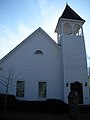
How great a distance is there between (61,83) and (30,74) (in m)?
3.73

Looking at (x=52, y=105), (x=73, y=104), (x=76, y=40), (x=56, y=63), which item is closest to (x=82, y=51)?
(x=76, y=40)

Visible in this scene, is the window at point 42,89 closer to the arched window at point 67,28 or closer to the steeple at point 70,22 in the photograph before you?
the steeple at point 70,22

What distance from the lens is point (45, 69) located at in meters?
19.4

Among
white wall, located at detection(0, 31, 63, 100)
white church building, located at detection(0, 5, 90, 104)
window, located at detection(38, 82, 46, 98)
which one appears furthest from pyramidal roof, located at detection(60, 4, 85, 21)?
window, located at detection(38, 82, 46, 98)

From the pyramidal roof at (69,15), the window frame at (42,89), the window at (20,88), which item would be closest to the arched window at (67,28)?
the pyramidal roof at (69,15)

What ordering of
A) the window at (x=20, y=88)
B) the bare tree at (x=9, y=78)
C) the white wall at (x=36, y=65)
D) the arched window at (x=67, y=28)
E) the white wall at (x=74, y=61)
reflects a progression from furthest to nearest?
the arched window at (x=67, y=28) < the white wall at (x=74, y=61) < the white wall at (x=36, y=65) < the window at (x=20, y=88) < the bare tree at (x=9, y=78)

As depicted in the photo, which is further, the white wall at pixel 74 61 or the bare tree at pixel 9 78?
the white wall at pixel 74 61

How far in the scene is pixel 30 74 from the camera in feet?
62.2

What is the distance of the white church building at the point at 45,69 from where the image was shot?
1850 centimetres

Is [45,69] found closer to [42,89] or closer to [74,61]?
[42,89]

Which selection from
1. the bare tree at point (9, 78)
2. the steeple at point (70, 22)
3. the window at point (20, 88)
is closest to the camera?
the bare tree at point (9, 78)

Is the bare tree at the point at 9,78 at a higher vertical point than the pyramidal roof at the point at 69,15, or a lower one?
lower

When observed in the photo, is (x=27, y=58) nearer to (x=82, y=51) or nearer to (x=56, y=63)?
(x=56, y=63)

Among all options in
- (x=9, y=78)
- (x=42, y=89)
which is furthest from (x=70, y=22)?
(x=9, y=78)
